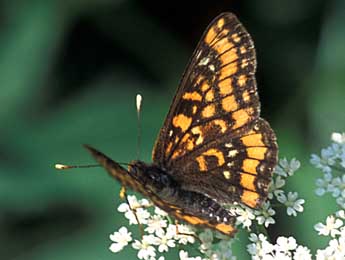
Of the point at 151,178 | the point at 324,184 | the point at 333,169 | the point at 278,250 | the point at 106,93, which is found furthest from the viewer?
the point at 106,93

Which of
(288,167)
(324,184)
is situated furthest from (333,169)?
(288,167)

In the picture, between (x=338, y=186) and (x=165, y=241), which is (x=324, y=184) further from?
(x=165, y=241)

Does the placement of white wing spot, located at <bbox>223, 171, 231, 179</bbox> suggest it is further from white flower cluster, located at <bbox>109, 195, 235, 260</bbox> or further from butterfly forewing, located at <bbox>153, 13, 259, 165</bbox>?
white flower cluster, located at <bbox>109, 195, 235, 260</bbox>

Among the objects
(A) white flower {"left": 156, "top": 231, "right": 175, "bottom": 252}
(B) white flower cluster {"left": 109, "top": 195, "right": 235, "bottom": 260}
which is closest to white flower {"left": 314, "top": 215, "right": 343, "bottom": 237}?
(B) white flower cluster {"left": 109, "top": 195, "right": 235, "bottom": 260}

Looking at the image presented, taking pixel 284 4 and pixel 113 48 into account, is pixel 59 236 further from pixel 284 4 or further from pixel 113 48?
pixel 284 4

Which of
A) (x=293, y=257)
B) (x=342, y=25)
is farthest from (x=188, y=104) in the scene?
(x=342, y=25)
